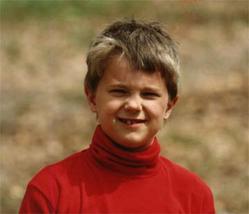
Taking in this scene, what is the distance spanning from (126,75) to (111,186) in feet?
1.17

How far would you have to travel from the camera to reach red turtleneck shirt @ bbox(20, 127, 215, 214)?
9.30 ft

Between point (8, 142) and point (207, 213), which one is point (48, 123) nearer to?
point (8, 142)

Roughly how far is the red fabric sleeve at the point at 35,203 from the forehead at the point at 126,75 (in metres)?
0.41

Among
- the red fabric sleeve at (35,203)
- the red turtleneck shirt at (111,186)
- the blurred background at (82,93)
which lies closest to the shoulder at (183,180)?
the red turtleneck shirt at (111,186)

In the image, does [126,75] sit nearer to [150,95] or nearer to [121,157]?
[150,95]

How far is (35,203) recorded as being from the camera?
2.83 metres

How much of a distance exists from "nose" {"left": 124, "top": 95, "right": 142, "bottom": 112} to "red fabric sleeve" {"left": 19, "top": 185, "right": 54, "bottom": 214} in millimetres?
376

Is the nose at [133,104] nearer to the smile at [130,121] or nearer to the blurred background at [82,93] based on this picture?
the smile at [130,121]

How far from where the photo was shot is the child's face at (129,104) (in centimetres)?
284

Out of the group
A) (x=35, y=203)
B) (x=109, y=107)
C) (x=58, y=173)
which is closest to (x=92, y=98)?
(x=109, y=107)

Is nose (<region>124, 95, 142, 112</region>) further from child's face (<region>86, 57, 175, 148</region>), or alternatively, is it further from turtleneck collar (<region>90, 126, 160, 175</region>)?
turtleneck collar (<region>90, 126, 160, 175</region>)

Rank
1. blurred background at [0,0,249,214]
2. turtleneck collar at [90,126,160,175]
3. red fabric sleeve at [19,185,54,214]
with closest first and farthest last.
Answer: red fabric sleeve at [19,185,54,214] < turtleneck collar at [90,126,160,175] < blurred background at [0,0,249,214]

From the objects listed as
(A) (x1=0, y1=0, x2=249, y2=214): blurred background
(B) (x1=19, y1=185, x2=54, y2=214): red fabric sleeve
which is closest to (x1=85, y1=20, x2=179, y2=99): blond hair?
(B) (x1=19, y1=185, x2=54, y2=214): red fabric sleeve

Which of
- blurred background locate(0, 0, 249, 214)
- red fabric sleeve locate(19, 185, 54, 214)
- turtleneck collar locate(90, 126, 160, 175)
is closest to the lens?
red fabric sleeve locate(19, 185, 54, 214)
